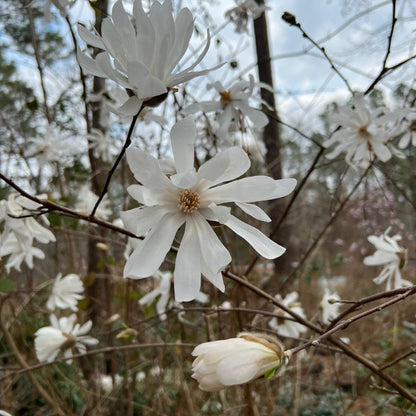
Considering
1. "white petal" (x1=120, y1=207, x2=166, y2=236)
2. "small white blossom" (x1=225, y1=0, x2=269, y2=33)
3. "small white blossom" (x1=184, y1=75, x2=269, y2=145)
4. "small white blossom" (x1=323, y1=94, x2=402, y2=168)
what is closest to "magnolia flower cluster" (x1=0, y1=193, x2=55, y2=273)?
"white petal" (x1=120, y1=207, x2=166, y2=236)

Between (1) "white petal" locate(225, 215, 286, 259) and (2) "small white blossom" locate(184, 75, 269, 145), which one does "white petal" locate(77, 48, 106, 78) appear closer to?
(1) "white petal" locate(225, 215, 286, 259)

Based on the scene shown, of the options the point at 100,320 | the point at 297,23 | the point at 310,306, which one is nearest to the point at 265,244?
the point at 297,23

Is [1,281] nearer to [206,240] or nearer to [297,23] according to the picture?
[206,240]

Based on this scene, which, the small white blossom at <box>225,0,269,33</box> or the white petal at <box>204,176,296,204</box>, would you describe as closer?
the white petal at <box>204,176,296,204</box>

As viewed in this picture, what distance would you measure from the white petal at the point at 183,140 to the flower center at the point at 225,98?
0.51 metres

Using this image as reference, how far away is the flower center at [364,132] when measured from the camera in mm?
968

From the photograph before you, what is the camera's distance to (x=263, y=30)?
8.35ft

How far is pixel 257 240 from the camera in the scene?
48 cm

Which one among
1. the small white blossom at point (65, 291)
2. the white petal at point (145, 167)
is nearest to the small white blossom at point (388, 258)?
the white petal at point (145, 167)

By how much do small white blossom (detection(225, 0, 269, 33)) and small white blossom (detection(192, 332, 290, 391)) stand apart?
1345 millimetres

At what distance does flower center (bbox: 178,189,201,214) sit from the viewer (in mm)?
497

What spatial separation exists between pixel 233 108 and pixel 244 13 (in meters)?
0.75

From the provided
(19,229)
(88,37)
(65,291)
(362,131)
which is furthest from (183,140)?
(65,291)

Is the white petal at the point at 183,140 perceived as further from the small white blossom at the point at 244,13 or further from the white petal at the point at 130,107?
the small white blossom at the point at 244,13
